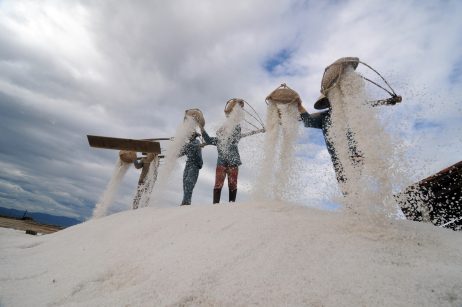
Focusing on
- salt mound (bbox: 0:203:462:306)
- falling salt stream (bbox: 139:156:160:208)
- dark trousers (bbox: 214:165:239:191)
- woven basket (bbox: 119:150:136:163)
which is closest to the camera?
salt mound (bbox: 0:203:462:306)

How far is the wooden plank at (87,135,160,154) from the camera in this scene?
5.29m

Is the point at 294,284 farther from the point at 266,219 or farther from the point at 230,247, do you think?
the point at 266,219

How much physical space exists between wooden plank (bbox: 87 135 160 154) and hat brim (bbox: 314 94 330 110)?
2.90m

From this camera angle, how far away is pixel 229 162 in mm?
4574

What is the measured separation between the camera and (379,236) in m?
2.24

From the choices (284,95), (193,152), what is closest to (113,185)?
(193,152)

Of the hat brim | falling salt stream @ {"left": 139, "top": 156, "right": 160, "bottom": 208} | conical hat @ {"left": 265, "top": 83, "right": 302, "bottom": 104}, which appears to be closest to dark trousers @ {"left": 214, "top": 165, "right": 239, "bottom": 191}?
conical hat @ {"left": 265, "top": 83, "right": 302, "bottom": 104}

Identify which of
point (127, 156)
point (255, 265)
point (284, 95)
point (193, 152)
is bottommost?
point (255, 265)

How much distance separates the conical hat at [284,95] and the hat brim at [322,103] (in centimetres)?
27

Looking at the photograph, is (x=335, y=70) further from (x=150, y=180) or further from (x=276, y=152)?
(x=150, y=180)

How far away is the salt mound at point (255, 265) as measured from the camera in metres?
1.58

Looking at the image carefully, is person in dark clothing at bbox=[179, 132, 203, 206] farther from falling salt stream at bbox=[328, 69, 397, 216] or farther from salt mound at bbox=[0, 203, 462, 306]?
falling salt stream at bbox=[328, 69, 397, 216]

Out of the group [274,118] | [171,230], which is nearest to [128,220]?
[171,230]

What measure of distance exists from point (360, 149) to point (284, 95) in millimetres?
1414
